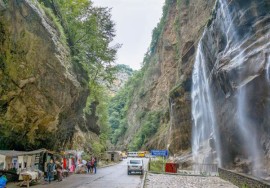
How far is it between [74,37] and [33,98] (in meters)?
11.1

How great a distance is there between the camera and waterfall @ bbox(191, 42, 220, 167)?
36062mm

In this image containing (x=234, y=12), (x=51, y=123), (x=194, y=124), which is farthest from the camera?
(x=194, y=124)

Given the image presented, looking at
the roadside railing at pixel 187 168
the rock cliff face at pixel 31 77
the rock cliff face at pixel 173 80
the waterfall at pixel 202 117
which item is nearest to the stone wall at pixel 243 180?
the roadside railing at pixel 187 168

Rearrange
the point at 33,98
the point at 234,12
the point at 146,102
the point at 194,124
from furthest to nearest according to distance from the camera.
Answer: the point at 146,102
the point at 194,124
the point at 234,12
the point at 33,98

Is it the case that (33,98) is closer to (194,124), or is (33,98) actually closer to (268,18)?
(268,18)

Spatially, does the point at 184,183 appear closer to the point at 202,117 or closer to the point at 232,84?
the point at 232,84

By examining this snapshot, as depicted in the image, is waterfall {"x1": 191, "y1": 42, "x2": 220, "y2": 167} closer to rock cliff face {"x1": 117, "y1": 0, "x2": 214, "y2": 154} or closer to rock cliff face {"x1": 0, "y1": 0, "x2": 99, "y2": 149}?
rock cliff face {"x1": 117, "y1": 0, "x2": 214, "y2": 154}

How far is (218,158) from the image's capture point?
109ft

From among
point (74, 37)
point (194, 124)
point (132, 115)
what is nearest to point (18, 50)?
point (74, 37)

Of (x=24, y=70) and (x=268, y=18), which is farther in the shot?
(x=268, y=18)

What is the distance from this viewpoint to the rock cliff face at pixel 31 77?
19750 millimetres

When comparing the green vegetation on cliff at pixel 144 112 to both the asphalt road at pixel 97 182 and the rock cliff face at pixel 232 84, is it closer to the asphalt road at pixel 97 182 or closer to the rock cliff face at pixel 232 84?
the rock cliff face at pixel 232 84

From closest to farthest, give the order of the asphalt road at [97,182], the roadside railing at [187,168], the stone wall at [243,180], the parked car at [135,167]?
the stone wall at [243,180] < the asphalt road at [97,182] < the parked car at [135,167] < the roadside railing at [187,168]

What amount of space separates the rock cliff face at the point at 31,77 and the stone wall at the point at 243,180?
1342 centimetres
